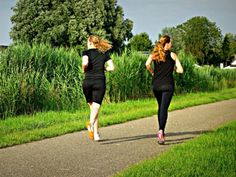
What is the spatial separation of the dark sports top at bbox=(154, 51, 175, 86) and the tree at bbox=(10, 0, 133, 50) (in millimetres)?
42791

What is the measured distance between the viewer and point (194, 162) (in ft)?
20.5

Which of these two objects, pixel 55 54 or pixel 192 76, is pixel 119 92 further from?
pixel 192 76

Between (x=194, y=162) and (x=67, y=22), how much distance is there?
49.7m

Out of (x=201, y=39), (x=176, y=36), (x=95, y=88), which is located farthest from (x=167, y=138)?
(x=176, y=36)

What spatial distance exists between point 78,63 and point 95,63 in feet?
25.4

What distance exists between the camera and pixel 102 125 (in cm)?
1123

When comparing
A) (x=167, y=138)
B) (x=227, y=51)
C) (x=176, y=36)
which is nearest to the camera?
(x=167, y=138)

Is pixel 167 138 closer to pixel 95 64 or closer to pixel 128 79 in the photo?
pixel 95 64

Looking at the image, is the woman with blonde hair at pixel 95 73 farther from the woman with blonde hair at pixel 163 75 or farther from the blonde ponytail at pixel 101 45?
the woman with blonde hair at pixel 163 75

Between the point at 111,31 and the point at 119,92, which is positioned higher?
the point at 111,31

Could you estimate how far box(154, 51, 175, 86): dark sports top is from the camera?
860 cm

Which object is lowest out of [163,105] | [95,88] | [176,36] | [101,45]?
[163,105]

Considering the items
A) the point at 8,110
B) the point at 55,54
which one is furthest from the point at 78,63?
the point at 8,110

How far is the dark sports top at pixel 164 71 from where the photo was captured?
860cm
